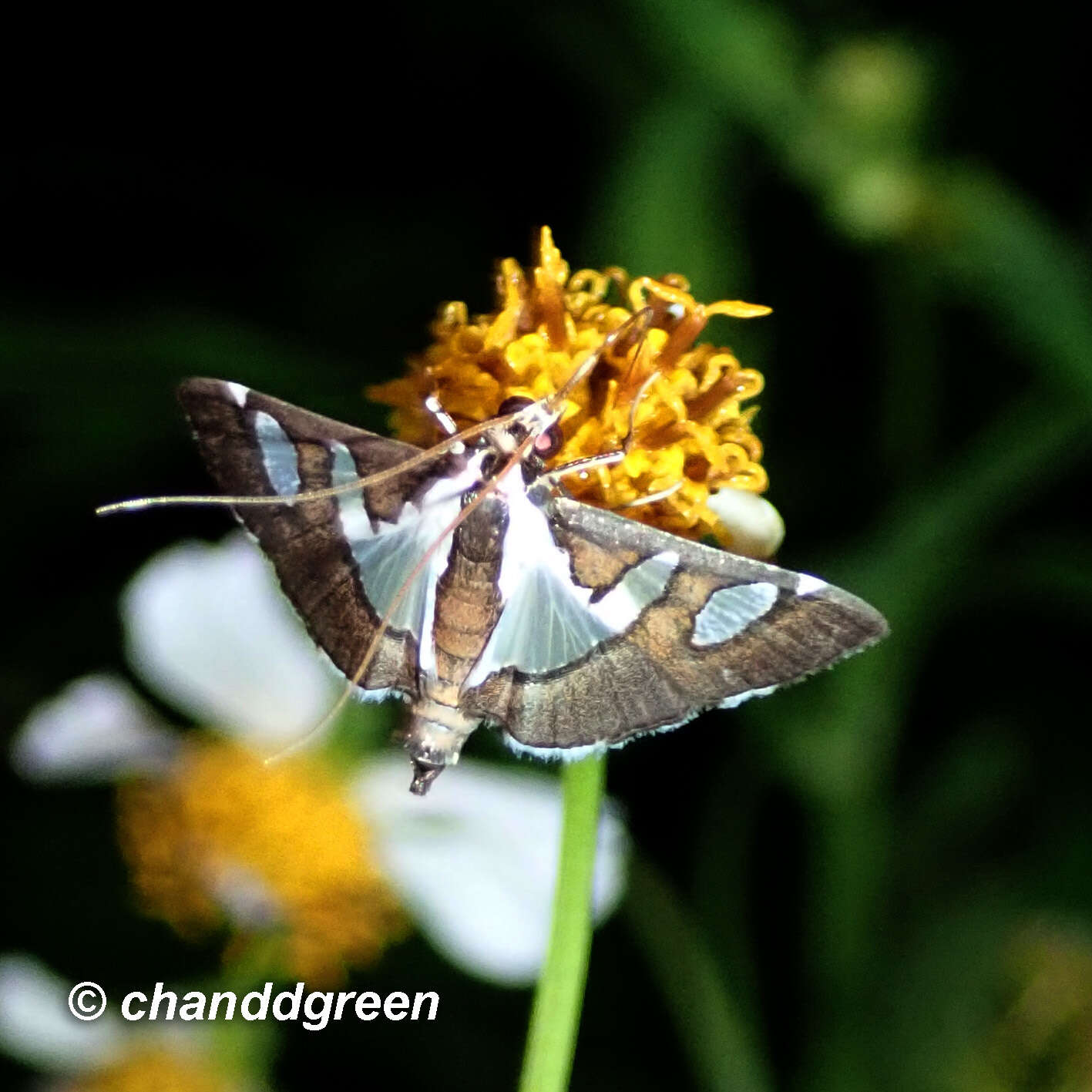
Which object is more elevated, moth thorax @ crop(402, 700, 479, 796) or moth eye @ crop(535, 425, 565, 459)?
moth eye @ crop(535, 425, 565, 459)

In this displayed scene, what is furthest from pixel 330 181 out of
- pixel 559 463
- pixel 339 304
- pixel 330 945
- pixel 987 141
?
pixel 559 463

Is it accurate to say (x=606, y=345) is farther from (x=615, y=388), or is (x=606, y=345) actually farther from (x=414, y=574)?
(x=414, y=574)

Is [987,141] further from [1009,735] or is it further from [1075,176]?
[1009,735]

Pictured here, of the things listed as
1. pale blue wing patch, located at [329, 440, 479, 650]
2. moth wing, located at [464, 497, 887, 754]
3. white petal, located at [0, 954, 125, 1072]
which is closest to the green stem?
moth wing, located at [464, 497, 887, 754]

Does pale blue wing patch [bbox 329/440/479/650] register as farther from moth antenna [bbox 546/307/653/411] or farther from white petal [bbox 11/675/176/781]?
white petal [bbox 11/675/176/781]

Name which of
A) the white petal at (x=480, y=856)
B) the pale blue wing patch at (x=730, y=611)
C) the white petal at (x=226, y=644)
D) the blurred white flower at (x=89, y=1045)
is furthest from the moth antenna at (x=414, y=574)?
the blurred white flower at (x=89, y=1045)

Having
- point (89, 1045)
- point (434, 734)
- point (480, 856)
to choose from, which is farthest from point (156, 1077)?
point (434, 734)
